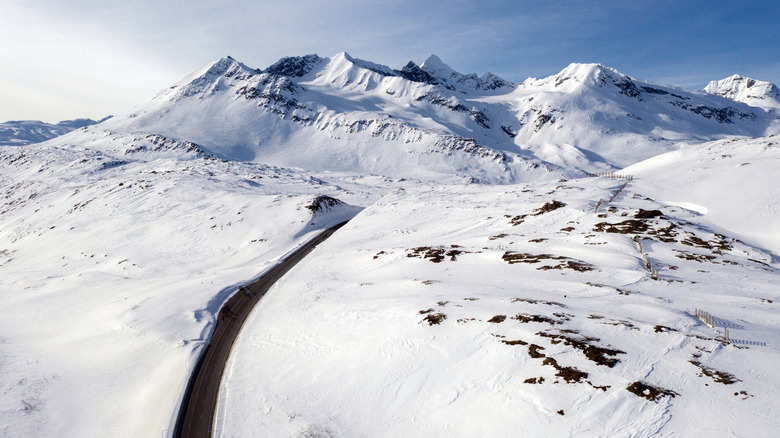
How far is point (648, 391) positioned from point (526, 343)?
217 inches

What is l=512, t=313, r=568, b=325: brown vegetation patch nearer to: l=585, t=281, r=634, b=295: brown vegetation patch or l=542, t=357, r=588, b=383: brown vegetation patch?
l=542, t=357, r=588, b=383: brown vegetation patch

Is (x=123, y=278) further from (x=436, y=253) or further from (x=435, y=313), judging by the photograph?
(x=435, y=313)

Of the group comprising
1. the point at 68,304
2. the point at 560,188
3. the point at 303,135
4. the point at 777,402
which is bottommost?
the point at 68,304

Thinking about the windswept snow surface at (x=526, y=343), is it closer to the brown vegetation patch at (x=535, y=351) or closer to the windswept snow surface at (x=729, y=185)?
the brown vegetation patch at (x=535, y=351)

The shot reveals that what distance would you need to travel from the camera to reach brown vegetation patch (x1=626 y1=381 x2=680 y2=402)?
48.4 ft

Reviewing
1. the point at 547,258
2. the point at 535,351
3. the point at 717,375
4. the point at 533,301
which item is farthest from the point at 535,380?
the point at 547,258

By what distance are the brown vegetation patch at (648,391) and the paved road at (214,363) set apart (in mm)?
21931

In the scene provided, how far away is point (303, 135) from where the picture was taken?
651 feet

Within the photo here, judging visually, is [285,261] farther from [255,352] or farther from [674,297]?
[674,297]

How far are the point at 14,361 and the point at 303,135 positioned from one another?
18007cm

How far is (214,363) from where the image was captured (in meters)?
27.8

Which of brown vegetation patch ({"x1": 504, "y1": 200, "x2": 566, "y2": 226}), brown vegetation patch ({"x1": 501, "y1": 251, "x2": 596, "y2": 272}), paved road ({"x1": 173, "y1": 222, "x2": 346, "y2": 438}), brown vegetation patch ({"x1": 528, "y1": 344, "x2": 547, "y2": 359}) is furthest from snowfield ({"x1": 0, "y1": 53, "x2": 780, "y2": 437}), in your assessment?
paved road ({"x1": 173, "y1": 222, "x2": 346, "y2": 438})

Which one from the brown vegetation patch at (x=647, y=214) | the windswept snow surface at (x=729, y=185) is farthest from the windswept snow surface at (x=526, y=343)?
the windswept snow surface at (x=729, y=185)

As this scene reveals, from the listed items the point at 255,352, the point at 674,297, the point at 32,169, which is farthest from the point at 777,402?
the point at 32,169
